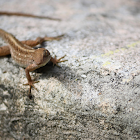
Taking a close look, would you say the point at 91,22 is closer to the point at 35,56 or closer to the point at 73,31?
the point at 73,31

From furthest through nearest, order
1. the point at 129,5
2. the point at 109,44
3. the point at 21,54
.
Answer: the point at 129,5
the point at 109,44
the point at 21,54

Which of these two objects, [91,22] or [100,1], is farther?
[100,1]

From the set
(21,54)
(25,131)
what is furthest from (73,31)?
(25,131)

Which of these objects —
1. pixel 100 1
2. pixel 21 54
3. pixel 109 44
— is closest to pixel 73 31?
pixel 109 44

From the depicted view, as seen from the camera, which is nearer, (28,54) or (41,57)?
(41,57)

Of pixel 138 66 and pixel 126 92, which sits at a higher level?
pixel 138 66

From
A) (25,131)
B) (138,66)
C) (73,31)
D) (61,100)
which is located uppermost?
(73,31)

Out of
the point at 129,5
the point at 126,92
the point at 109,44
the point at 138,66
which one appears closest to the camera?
the point at 126,92
